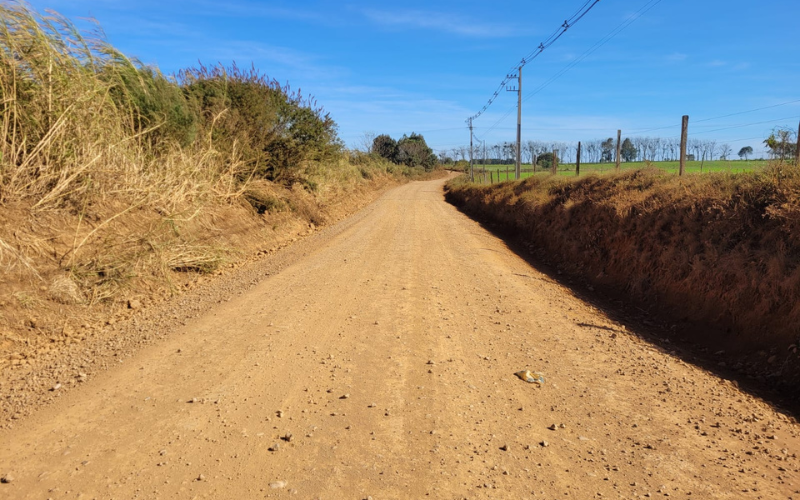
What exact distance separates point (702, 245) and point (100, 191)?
9.84 metres

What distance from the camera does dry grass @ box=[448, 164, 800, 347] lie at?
19.2 ft

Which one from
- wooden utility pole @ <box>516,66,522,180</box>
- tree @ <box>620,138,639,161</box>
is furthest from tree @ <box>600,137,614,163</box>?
wooden utility pole @ <box>516,66,522,180</box>

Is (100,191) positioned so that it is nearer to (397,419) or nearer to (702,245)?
(397,419)

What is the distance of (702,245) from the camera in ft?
24.3

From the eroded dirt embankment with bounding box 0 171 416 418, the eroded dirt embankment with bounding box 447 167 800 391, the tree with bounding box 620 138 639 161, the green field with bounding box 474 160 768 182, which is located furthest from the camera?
the tree with bounding box 620 138 639 161

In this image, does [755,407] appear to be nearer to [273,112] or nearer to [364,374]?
[364,374]

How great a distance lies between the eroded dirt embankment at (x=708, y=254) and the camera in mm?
5582

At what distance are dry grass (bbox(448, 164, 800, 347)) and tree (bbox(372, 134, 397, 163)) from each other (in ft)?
204

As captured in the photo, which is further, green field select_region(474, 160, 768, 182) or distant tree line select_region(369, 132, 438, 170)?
distant tree line select_region(369, 132, 438, 170)

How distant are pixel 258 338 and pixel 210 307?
1692 millimetres

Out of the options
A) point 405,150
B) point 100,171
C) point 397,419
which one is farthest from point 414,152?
point 397,419

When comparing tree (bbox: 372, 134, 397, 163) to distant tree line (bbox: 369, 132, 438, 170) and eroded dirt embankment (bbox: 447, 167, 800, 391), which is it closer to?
distant tree line (bbox: 369, 132, 438, 170)

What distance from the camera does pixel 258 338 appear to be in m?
5.46

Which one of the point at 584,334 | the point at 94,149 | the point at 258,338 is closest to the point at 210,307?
the point at 258,338
